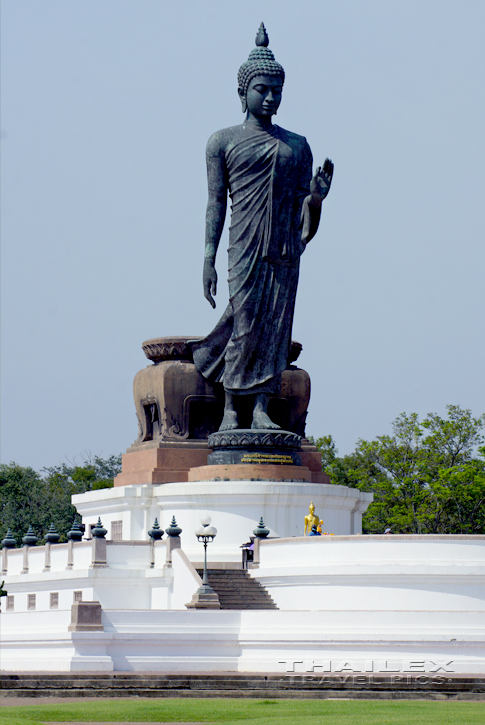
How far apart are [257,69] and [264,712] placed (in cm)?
1751

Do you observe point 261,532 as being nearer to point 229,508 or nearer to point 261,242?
point 229,508

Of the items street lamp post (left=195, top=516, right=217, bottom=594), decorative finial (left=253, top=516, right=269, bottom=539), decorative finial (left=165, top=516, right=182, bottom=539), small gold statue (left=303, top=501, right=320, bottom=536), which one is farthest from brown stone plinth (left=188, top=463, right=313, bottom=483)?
street lamp post (left=195, top=516, right=217, bottom=594)

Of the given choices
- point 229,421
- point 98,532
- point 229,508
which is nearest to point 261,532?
point 229,508

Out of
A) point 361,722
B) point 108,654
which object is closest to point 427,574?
point 108,654

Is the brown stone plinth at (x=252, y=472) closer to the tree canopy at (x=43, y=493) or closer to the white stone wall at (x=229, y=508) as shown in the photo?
the white stone wall at (x=229, y=508)

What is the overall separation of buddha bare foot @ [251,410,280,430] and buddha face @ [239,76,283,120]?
22.9 feet

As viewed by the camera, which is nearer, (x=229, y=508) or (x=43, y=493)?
(x=229, y=508)

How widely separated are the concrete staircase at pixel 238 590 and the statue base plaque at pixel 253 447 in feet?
13.4

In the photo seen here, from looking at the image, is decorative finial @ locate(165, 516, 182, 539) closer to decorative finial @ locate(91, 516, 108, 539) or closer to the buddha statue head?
decorative finial @ locate(91, 516, 108, 539)

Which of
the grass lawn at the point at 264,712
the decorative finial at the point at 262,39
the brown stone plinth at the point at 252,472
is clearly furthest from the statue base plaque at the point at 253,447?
the grass lawn at the point at 264,712

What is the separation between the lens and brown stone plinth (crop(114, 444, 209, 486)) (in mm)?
33781

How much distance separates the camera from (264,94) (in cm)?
3372

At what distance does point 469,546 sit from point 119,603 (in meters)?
7.41

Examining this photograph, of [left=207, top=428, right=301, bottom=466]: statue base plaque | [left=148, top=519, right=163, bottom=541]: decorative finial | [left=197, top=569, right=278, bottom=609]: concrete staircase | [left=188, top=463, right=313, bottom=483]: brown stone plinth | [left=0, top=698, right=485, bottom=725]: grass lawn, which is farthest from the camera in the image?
[left=207, top=428, right=301, bottom=466]: statue base plaque
